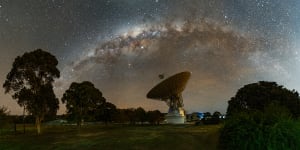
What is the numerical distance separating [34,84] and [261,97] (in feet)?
145

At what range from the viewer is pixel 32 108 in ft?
217

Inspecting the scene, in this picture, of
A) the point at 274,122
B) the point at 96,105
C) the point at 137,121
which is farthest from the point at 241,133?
the point at 137,121

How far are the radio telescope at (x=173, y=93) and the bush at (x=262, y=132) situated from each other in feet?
190

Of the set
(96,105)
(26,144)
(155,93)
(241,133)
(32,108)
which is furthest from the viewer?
(155,93)

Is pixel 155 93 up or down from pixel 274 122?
up

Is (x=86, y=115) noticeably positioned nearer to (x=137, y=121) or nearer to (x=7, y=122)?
(x=7, y=122)

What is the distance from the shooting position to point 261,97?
8156cm

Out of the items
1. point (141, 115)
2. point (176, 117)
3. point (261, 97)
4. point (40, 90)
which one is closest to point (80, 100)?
point (40, 90)

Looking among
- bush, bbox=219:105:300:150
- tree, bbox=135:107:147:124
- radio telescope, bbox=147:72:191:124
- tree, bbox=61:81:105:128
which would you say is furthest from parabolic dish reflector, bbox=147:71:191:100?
bush, bbox=219:105:300:150

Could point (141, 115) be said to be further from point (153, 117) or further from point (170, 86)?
point (170, 86)

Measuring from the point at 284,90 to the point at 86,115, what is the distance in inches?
1553

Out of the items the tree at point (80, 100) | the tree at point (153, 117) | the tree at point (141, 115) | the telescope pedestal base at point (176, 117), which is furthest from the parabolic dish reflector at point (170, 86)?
the tree at point (141, 115)

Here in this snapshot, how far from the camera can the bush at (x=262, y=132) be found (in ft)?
76.2

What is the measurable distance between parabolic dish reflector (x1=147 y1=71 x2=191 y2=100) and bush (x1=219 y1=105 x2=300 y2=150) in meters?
57.9
